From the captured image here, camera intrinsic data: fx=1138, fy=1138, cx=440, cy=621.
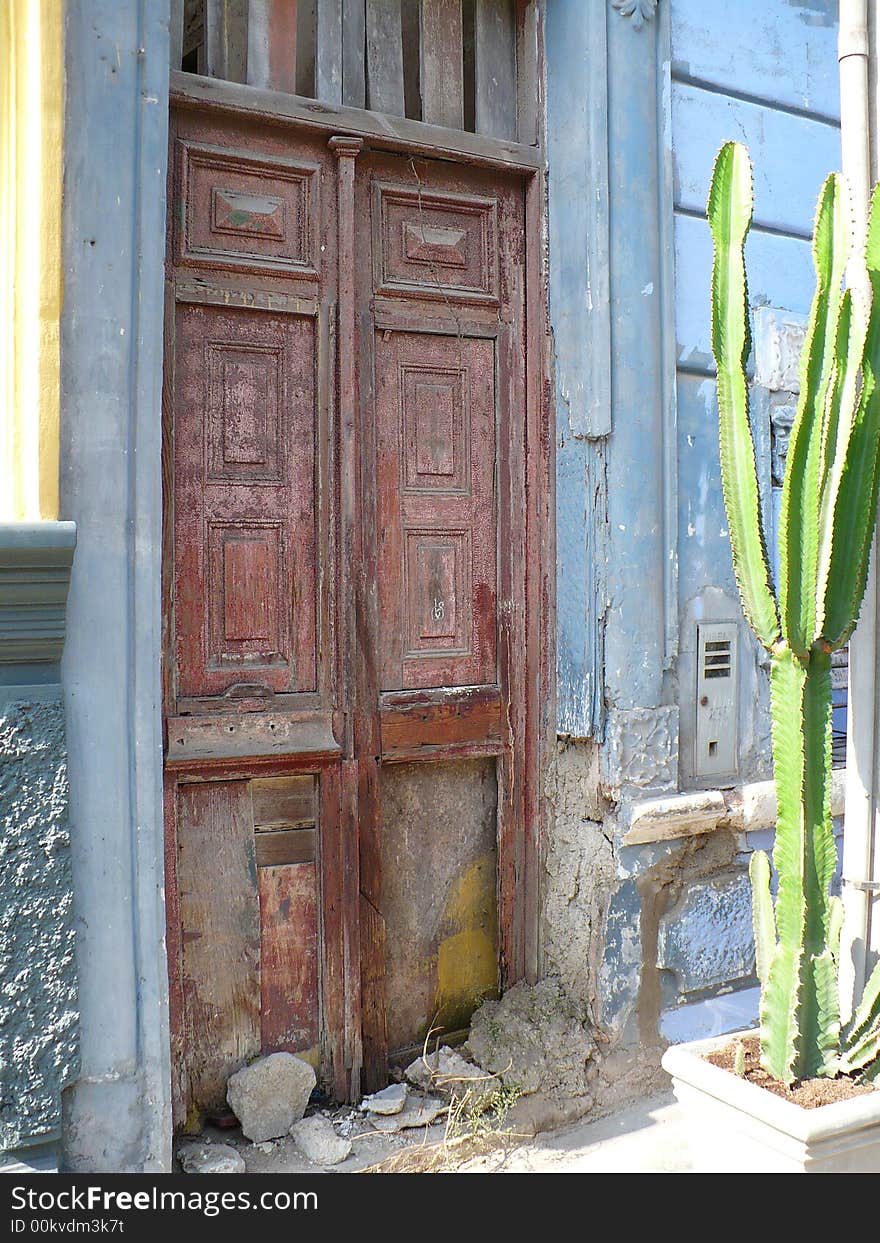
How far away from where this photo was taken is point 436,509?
3.32 metres

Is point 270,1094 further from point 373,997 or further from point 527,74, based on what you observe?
point 527,74

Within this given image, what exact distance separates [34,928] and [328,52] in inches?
93.3

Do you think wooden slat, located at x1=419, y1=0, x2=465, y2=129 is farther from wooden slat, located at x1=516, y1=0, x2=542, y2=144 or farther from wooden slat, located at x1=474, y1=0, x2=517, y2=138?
wooden slat, located at x1=516, y1=0, x2=542, y2=144

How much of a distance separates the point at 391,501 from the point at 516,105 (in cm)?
130

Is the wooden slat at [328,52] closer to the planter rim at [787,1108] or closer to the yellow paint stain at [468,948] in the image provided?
the yellow paint stain at [468,948]

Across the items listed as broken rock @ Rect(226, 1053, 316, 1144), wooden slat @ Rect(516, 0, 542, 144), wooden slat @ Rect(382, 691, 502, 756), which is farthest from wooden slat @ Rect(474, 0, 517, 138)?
broken rock @ Rect(226, 1053, 316, 1144)

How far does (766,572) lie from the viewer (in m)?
2.49

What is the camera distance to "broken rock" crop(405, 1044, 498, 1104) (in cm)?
317

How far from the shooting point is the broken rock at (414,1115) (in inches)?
120

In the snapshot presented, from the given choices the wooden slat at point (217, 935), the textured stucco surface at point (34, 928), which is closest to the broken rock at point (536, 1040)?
the wooden slat at point (217, 935)

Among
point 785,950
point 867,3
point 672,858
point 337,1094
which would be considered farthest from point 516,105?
point 337,1094

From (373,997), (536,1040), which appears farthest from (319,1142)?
(536,1040)

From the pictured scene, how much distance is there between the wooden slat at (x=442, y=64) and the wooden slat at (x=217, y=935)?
2000 millimetres

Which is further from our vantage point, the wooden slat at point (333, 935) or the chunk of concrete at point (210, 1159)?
the wooden slat at point (333, 935)
